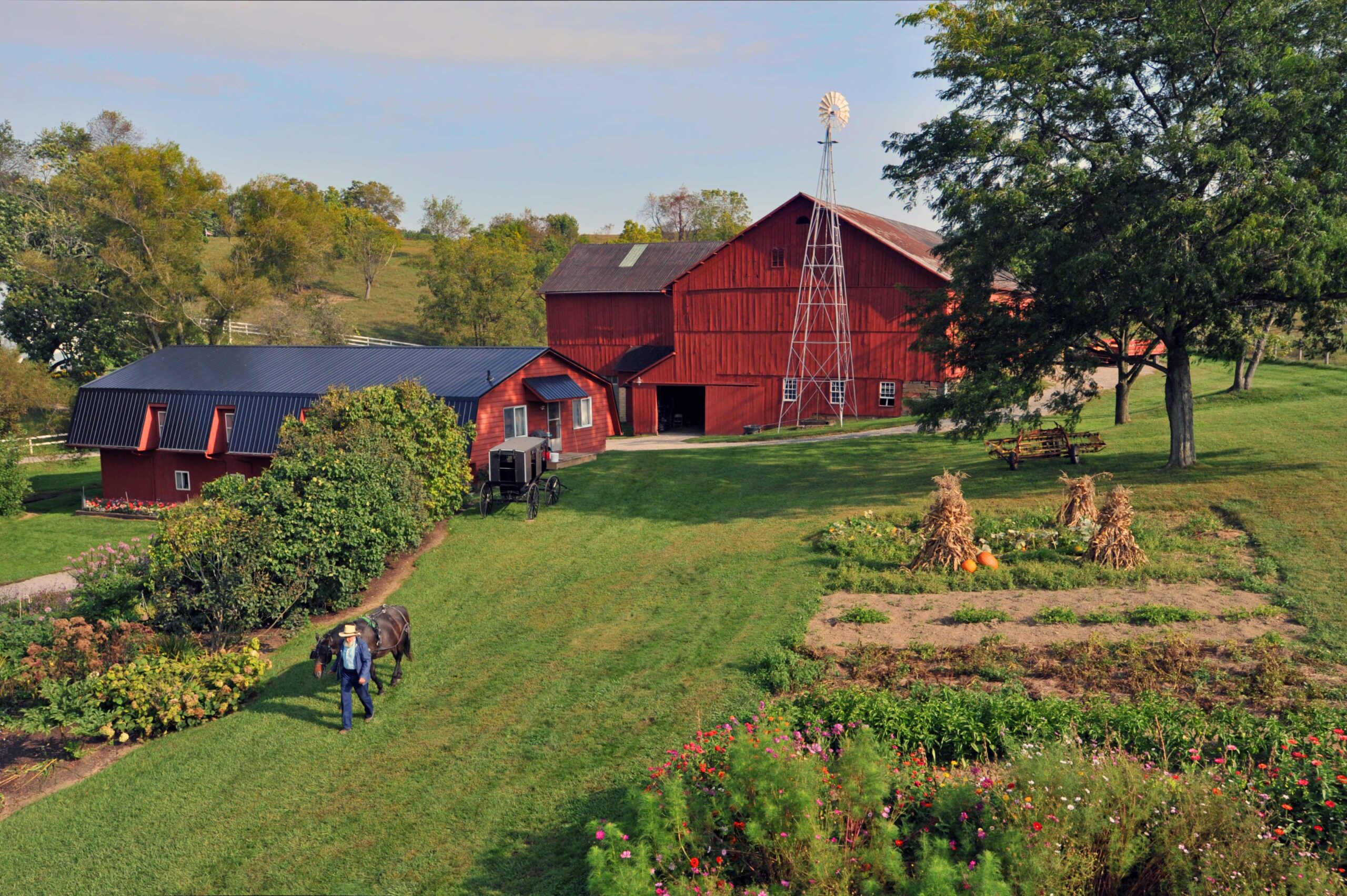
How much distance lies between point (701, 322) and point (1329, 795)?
1635 inches

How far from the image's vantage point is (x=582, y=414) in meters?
35.6

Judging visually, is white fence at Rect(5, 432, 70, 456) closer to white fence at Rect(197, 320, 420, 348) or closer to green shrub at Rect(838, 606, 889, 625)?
white fence at Rect(197, 320, 420, 348)

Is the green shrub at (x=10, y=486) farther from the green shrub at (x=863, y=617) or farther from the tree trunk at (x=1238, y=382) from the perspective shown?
the tree trunk at (x=1238, y=382)

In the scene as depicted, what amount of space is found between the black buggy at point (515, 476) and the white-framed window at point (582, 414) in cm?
839

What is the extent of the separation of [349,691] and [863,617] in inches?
310

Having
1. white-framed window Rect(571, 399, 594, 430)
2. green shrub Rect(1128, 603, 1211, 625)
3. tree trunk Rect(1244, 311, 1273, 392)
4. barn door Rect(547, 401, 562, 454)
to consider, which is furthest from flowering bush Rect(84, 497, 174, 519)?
tree trunk Rect(1244, 311, 1273, 392)

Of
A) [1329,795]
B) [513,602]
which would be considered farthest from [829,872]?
[513,602]

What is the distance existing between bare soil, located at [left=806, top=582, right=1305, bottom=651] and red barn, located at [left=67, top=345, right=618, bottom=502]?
54.3 feet

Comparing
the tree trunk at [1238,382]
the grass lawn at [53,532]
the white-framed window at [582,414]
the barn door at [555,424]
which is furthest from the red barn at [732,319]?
the grass lawn at [53,532]

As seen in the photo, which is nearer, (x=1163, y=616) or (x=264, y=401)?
(x=1163, y=616)

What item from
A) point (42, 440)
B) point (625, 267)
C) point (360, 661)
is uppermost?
point (625, 267)

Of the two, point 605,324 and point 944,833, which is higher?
point 605,324

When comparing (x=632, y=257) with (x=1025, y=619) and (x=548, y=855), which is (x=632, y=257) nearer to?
(x=1025, y=619)

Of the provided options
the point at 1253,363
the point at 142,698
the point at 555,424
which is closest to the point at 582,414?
the point at 555,424
